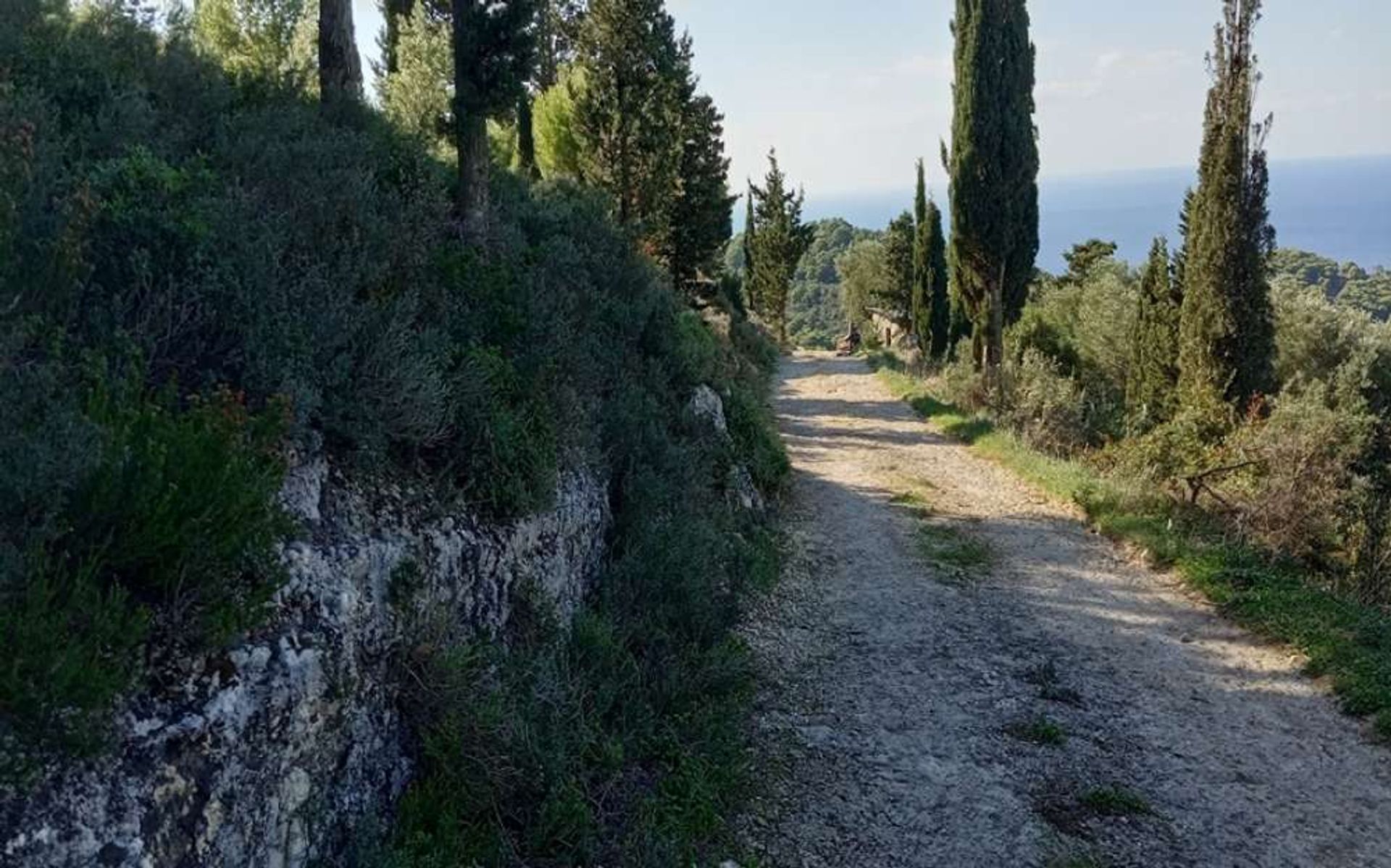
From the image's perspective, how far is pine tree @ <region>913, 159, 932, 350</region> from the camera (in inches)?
1369

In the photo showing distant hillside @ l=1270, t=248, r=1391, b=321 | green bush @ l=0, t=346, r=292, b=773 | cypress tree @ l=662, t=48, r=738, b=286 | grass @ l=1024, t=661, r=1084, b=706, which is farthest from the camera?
distant hillside @ l=1270, t=248, r=1391, b=321

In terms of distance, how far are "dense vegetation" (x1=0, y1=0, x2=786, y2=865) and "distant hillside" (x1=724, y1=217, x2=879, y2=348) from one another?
223 ft

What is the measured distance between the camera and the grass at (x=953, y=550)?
34.8ft

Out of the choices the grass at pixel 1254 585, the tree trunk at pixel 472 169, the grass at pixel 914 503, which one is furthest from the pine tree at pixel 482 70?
the grass at pixel 1254 585

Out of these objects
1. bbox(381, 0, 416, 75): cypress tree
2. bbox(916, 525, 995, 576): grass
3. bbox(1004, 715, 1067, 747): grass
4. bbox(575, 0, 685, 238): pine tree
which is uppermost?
bbox(381, 0, 416, 75): cypress tree

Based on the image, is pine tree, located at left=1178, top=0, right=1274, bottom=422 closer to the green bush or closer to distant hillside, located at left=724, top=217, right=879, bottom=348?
the green bush

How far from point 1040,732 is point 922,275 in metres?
30.9

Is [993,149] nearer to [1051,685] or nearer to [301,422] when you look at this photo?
[1051,685]

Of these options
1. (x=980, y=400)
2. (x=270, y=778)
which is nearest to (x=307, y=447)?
(x=270, y=778)

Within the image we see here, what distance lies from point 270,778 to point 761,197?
1629 inches

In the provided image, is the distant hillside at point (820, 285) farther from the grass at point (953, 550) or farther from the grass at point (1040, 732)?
the grass at point (1040, 732)

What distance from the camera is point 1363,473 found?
43.3 feet

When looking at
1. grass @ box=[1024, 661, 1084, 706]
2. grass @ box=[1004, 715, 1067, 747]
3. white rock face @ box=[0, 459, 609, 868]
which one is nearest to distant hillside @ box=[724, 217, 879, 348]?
grass @ box=[1024, 661, 1084, 706]

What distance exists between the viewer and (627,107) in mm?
17062
